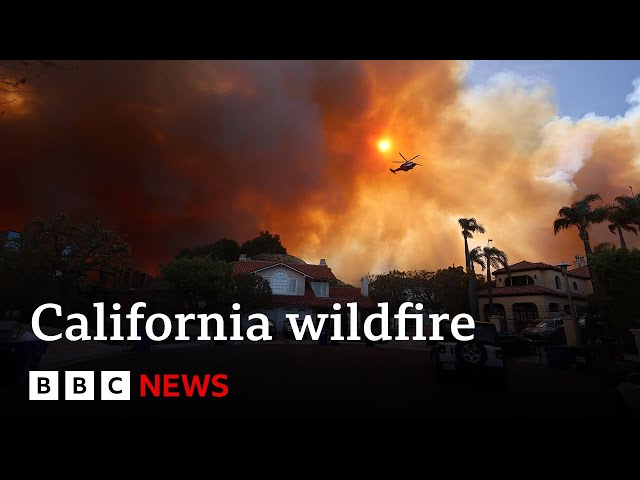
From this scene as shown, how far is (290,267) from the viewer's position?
138 feet

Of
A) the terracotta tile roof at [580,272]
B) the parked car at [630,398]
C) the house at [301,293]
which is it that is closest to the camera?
the parked car at [630,398]

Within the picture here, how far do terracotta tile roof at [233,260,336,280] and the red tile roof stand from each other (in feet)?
5.90

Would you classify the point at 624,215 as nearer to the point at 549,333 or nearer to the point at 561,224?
the point at 561,224

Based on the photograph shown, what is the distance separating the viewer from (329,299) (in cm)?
4244

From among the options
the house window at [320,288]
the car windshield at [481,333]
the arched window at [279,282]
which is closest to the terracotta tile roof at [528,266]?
the house window at [320,288]

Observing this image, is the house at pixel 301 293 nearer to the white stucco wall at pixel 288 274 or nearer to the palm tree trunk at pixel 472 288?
the white stucco wall at pixel 288 274

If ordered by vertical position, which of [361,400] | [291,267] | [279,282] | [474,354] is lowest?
[361,400]

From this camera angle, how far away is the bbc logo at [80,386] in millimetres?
Answer: 7684

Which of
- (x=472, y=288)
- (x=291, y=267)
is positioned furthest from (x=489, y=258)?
(x=291, y=267)

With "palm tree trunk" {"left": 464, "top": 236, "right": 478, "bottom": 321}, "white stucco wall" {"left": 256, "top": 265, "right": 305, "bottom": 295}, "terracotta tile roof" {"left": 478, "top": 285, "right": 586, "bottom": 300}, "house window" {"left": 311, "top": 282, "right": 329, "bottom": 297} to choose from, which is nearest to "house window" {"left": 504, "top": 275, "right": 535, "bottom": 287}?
"terracotta tile roof" {"left": 478, "top": 285, "right": 586, "bottom": 300}

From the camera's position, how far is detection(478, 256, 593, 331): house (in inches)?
1531

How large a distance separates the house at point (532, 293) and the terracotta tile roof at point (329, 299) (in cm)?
1559

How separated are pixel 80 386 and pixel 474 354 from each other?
10850 millimetres

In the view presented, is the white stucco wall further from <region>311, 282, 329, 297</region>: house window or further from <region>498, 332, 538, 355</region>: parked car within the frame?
<region>498, 332, 538, 355</region>: parked car
